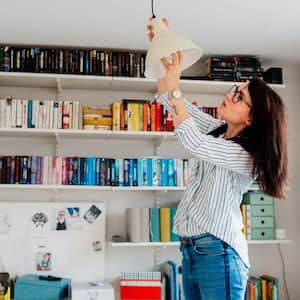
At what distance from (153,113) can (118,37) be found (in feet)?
1.79

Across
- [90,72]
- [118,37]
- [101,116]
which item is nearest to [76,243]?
[101,116]

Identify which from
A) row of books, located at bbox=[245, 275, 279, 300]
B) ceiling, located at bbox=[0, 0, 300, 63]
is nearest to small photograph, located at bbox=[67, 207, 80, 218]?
ceiling, located at bbox=[0, 0, 300, 63]

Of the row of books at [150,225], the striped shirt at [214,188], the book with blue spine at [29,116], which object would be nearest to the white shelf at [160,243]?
the row of books at [150,225]

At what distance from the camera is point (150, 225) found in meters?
3.02

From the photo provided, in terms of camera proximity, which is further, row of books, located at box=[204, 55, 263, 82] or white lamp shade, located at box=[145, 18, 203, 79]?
row of books, located at box=[204, 55, 263, 82]

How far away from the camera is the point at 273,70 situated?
338 centimetres

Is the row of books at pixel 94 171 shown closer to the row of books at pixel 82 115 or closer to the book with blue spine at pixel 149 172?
the book with blue spine at pixel 149 172

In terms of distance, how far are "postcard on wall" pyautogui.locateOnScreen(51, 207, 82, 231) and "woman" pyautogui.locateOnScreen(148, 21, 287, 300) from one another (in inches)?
70.7

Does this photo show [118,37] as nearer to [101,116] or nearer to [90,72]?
[90,72]

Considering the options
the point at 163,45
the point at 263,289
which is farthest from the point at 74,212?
the point at 163,45

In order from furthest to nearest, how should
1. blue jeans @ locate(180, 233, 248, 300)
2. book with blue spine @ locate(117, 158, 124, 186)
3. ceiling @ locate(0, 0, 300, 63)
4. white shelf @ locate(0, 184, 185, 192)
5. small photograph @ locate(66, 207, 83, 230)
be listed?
small photograph @ locate(66, 207, 83, 230), book with blue spine @ locate(117, 158, 124, 186), white shelf @ locate(0, 184, 185, 192), ceiling @ locate(0, 0, 300, 63), blue jeans @ locate(180, 233, 248, 300)

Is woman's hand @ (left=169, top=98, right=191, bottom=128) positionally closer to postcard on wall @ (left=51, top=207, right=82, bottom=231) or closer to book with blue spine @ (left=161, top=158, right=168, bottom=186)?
book with blue spine @ (left=161, top=158, right=168, bottom=186)

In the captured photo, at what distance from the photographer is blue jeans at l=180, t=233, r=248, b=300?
1.35 m

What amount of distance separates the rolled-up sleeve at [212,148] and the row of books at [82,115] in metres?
1.74
